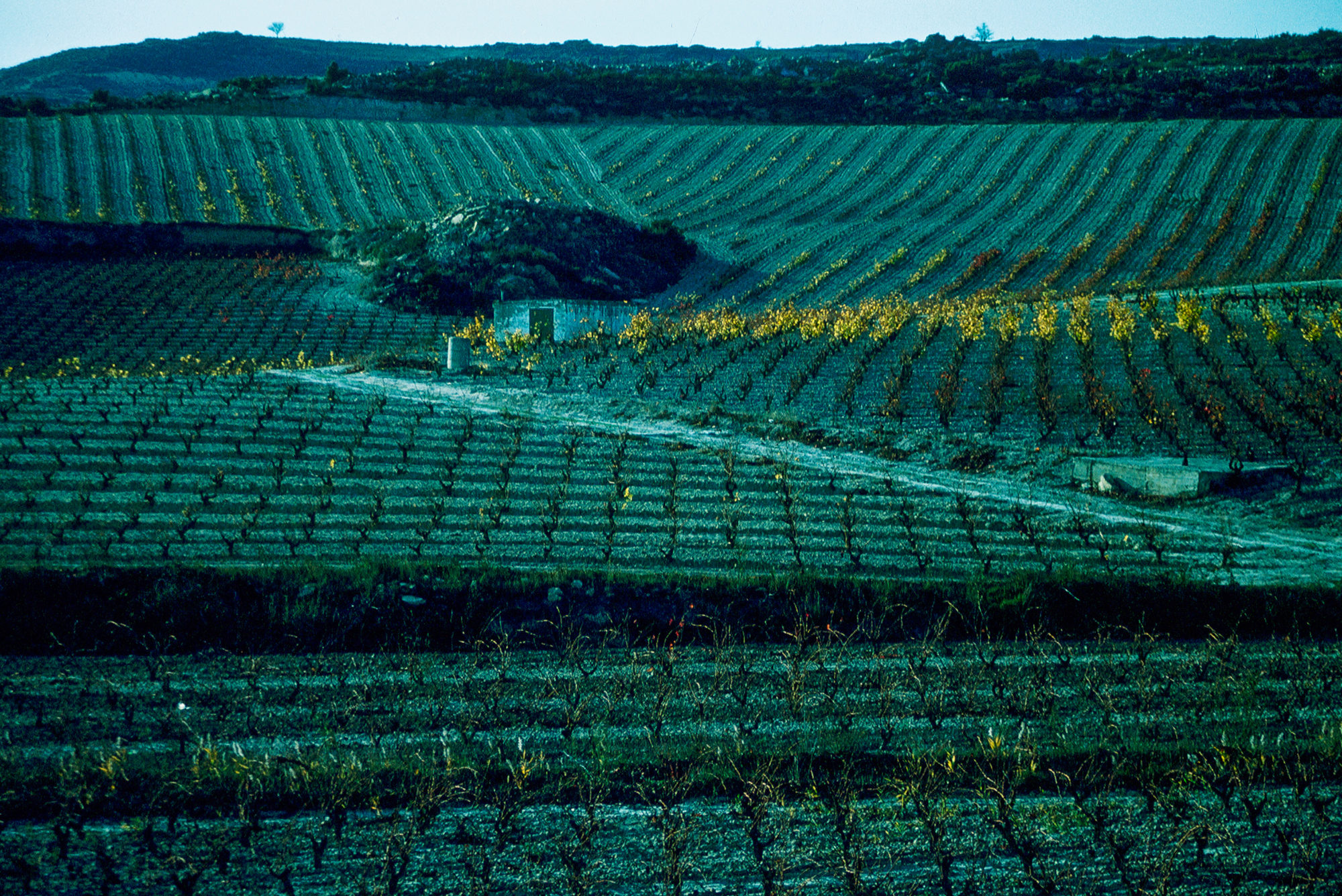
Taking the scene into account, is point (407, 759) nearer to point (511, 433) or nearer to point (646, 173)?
point (511, 433)

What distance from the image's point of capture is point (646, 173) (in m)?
42.2

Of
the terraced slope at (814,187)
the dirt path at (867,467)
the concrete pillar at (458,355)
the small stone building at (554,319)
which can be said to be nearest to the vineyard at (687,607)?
the dirt path at (867,467)

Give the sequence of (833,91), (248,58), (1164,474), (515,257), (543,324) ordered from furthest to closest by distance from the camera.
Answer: (248,58), (833,91), (515,257), (543,324), (1164,474)

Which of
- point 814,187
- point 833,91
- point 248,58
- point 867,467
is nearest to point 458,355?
point 867,467

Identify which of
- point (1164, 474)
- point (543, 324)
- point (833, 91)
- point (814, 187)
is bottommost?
point (543, 324)

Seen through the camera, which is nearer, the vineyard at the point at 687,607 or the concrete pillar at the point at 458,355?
the vineyard at the point at 687,607

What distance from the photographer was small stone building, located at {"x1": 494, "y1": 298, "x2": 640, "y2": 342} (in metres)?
22.5

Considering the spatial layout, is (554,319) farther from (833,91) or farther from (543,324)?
(833,91)

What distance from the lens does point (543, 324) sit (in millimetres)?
22453

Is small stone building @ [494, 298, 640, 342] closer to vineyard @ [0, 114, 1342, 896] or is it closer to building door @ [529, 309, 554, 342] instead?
building door @ [529, 309, 554, 342]

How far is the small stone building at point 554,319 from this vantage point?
2250cm

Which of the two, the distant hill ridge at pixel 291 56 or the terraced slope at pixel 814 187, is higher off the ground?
the distant hill ridge at pixel 291 56

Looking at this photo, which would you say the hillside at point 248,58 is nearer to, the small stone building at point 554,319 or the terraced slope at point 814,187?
the terraced slope at point 814,187

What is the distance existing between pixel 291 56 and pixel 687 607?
9466 centimetres
